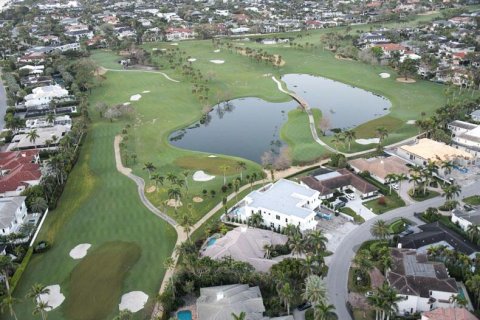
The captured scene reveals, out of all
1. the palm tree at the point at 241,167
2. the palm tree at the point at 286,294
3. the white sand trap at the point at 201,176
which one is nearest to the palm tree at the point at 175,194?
the white sand trap at the point at 201,176

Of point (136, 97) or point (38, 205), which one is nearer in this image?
point (38, 205)

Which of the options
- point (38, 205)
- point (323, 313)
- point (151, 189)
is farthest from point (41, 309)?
point (151, 189)

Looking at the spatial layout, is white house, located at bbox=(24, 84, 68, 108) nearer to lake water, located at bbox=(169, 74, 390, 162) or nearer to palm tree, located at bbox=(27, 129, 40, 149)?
palm tree, located at bbox=(27, 129, 40, 149)

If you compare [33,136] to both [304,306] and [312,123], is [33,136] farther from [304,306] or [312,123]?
Result: [304,306]

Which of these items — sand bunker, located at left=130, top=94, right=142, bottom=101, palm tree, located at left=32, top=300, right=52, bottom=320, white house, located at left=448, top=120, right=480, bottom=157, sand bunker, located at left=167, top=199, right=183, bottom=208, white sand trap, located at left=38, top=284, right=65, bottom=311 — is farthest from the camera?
sand bunker, located at left=130, top=94, right=142, bottom=101

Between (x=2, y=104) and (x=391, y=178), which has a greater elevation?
(x=391, y=178)

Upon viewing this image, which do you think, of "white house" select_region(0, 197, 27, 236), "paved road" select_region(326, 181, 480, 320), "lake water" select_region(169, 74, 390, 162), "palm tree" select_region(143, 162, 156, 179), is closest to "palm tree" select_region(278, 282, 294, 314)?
"paved road" select_region(326, 181, 480, 320)

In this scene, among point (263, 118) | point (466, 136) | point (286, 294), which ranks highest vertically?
point (286, 294)
